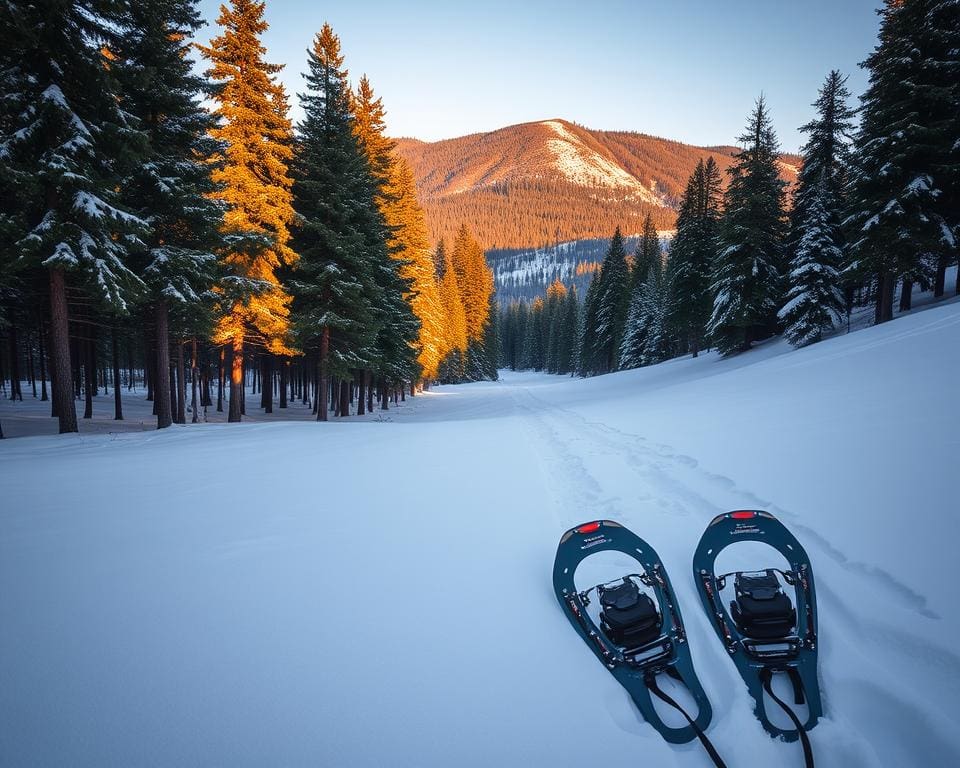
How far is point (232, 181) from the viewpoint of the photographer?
1332 cm

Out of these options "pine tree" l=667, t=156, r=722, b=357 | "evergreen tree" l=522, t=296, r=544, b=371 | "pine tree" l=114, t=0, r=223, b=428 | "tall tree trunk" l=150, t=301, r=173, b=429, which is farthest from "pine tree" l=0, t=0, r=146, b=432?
"evergreen tree" l=522, t=296, r=544, b=371

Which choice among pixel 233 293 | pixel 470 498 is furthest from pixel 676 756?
pixel 233 293

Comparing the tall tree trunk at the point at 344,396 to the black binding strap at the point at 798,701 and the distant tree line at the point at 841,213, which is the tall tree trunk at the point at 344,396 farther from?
the distant tree line at the point at 841,213

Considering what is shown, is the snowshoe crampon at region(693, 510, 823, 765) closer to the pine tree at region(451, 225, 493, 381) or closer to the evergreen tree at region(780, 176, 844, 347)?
the evergreen tree at region(780, 176, 844, 347)

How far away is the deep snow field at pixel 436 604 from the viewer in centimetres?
209

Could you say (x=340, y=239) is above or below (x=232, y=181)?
below

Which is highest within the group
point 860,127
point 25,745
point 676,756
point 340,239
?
point 860,127

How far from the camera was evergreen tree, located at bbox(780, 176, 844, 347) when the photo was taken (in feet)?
64.7

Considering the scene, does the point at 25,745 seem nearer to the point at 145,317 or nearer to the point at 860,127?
the point at 145,317

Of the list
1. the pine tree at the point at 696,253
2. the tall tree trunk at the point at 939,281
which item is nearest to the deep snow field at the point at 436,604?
the tall tree trunk at the point at 939,281

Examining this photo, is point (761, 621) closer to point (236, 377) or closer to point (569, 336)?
point (236, 377)

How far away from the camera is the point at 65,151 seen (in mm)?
9672

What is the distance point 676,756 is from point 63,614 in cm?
441

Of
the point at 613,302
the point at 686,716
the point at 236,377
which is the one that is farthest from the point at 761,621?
the point at 613,302
